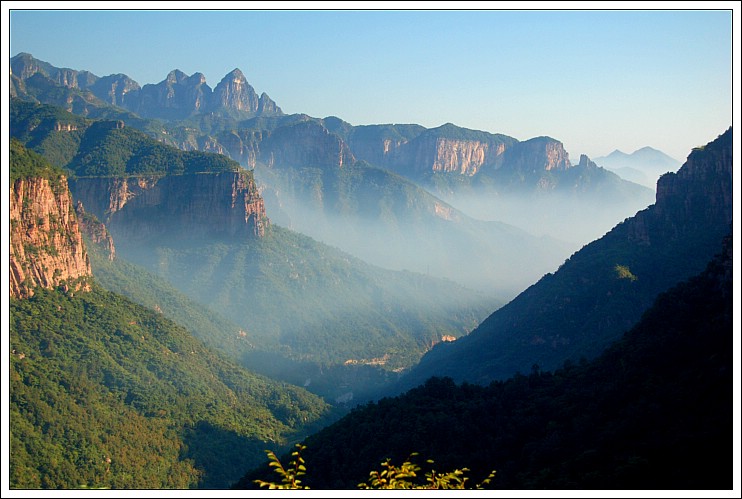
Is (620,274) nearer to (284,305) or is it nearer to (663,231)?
(663,231)

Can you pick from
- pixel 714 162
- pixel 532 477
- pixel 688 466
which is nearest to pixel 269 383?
pixel 714 162

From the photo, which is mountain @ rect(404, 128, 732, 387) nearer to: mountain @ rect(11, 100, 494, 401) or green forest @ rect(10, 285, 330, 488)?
green forest @ rect(10, 285, 330, 488)

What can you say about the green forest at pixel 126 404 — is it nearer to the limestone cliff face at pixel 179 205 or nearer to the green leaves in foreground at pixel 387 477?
the green leaves in foreground at pixel 387 477

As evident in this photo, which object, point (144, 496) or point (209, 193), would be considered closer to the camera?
point (144, 496)

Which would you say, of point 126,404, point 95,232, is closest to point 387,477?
point 126,404

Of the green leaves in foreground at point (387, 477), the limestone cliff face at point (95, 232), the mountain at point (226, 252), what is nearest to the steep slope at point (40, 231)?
the limestone cliff face at point (95, 232)

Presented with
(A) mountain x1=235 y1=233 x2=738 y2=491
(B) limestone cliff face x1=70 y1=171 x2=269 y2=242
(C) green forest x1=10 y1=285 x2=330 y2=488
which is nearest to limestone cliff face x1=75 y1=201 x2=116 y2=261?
(B) limestone cliff face x1=70 y1=171 x2=269 y2=242

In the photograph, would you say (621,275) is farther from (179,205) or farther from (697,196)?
(179,205)
